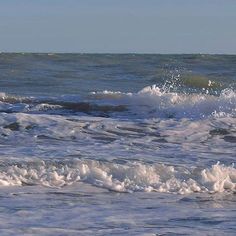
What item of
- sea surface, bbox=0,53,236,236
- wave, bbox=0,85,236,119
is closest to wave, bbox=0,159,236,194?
sea surface, bbox=0,53,236,236

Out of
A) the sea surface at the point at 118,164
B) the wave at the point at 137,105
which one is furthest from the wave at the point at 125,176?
the wave at the point at 137,105

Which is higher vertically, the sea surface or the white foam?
the white foam

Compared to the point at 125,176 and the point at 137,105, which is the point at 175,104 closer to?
the point at 137,105

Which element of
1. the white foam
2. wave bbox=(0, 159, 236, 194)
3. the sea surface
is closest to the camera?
the sea surface

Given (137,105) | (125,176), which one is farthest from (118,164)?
(137,105)

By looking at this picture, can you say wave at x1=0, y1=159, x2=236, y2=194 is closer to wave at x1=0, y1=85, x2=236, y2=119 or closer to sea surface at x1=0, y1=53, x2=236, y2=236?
sea surface at x1=0, y1=53, x2=236, y2=236

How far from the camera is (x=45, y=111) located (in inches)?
500

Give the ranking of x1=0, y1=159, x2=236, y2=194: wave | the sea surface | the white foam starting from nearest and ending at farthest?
the sea surface, x1=0, y1=159, x2=236, y2=194: wave, the white foam

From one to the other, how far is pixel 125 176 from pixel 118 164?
0.39 meters

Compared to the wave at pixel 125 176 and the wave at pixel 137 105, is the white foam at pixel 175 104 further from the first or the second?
the wave at pixel 125 176

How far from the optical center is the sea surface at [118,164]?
17.7ft

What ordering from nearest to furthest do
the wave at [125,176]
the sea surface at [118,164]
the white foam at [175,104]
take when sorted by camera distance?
the sea surface at [118,164], the wave at [125,176], the white foam at [175,104]

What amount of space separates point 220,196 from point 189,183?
45 centimetres

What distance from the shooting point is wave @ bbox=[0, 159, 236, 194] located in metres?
6.79
